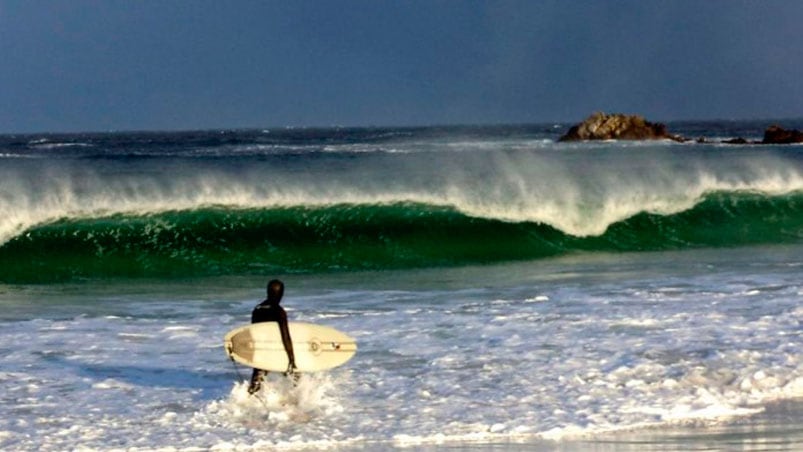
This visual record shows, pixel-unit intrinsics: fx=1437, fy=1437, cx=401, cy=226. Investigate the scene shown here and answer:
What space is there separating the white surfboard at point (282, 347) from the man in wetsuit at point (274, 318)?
0.13 feet

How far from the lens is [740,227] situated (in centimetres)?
2366

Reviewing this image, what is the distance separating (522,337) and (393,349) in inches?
43.3

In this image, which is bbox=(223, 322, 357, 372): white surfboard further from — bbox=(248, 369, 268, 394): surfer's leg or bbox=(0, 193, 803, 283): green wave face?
bbox=(0, 193, 803, 283): green wave face

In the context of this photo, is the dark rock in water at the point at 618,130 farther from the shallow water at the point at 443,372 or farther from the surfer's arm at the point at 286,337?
the surfer's arm at the point at 286,337

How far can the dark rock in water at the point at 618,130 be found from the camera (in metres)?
78.7

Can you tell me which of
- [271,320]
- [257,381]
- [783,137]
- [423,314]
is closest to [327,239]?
[423,314]

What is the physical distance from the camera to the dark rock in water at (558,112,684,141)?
7869 centimetres

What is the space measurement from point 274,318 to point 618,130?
71.4m

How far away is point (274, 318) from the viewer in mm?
8945

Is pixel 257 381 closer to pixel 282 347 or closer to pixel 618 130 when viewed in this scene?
pixel 282 347

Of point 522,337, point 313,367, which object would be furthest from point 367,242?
point 313,367

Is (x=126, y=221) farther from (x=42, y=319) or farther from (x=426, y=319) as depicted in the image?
(x=426, y=319)

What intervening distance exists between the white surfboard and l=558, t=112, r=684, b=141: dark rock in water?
70.4 meters

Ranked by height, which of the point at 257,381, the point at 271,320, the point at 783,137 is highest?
the point at 783,137
